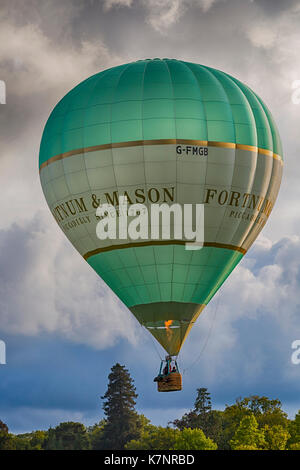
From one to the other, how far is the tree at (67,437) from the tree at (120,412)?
2273 mm

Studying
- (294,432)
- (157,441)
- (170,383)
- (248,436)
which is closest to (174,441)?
(157,441)

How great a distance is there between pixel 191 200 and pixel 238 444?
Result: 3995cm

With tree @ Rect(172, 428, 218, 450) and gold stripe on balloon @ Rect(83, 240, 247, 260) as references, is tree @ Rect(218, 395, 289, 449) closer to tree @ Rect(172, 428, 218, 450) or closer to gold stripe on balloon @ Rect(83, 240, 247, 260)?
tree @ Rect(172, 428, 218, 450)

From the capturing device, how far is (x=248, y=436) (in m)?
82.2

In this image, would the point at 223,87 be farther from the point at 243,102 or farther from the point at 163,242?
the point at 163,242

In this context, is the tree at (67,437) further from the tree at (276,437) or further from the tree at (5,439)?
the tree at (276,437)

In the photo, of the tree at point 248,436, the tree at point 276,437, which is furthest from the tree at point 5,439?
the tree at point 276,437

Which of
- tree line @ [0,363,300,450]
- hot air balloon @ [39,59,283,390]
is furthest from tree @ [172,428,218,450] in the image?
hot air balloon @ [39,59,283,390]

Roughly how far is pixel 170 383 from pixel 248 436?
37133 mm

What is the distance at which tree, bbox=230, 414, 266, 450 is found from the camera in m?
81.6

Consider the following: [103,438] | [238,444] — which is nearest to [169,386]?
[238,444]

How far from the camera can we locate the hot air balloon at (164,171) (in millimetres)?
46844

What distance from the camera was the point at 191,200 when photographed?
47125mm

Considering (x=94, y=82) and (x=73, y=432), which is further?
(x=73, y=432)
